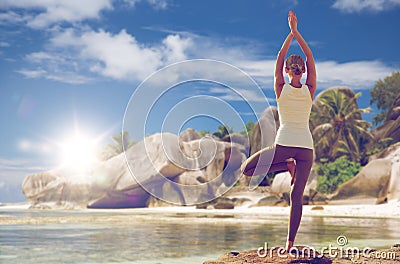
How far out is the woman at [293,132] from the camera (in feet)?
14.8

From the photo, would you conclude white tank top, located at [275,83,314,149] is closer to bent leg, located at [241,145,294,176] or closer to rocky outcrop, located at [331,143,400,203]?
bent leg, located at [241,145,294,176]

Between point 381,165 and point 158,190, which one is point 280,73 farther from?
point 158,190

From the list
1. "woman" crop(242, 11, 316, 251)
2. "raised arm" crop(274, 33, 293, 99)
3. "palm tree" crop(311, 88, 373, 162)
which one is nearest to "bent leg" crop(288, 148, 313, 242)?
"woman" crop(242, 11, 316, 251)

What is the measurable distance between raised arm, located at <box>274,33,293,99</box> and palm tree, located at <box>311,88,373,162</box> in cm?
3089

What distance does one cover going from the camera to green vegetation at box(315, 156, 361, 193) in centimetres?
3042

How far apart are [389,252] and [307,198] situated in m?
22.0

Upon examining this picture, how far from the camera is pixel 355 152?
1367 inches

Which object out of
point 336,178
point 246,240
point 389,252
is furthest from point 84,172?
point 389,252

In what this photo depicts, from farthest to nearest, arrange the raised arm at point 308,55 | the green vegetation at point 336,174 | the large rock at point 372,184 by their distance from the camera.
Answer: the green vegetation at point 336,174 < the large rock at point 372,184 < the raised arm at point 308,55

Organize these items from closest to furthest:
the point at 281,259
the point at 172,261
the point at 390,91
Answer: the point at 281,259, the point at 172,261, the point at 390,91

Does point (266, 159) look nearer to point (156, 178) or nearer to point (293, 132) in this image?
point (293, 132)

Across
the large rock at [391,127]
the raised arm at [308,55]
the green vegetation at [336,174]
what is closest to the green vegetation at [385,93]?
the large rock at [391,127]

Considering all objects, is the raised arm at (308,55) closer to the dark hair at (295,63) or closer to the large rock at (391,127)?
the dark hair at (295,63)

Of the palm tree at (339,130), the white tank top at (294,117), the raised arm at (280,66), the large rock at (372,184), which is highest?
the palm tree at (339,130)
